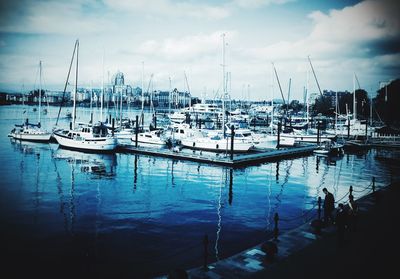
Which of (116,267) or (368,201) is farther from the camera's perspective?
(368,201)

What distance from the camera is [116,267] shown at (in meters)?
13.4

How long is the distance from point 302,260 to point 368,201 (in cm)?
1019

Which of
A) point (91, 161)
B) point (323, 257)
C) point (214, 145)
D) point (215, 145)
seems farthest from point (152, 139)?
point (323, 257)

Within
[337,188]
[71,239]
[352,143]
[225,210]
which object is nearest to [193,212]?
[225,210]

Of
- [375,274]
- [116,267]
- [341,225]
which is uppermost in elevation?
[341,225]

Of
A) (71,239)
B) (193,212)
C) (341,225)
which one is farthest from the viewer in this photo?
(193,212)

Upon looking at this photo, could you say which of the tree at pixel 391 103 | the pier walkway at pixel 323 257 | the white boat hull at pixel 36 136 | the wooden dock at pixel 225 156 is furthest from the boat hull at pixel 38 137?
the tree at pixel 391 103

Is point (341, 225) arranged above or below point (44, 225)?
above

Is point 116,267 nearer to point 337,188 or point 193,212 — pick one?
point 193,212

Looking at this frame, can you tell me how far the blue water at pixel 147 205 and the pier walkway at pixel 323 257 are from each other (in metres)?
3.10

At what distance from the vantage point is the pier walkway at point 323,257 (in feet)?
33.5

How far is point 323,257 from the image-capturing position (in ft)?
37.0

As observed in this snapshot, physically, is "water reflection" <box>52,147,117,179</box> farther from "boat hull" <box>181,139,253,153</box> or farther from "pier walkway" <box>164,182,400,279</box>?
"pier walkway" <box>164,182,400,279</box>

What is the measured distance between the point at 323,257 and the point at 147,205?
13.8m
